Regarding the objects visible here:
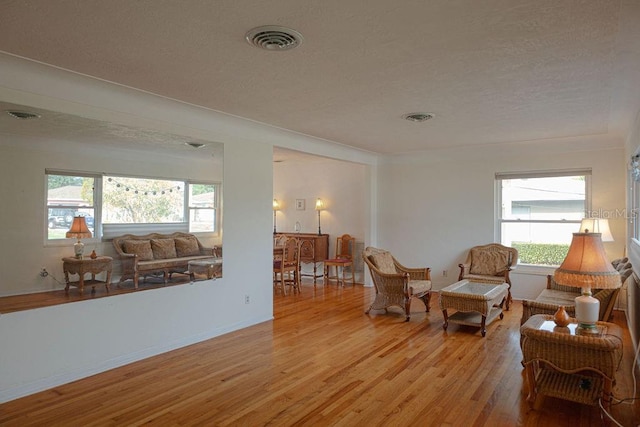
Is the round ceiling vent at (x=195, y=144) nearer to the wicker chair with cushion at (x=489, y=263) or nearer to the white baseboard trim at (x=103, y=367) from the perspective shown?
the white baseboard trim at (x=103, y=367)

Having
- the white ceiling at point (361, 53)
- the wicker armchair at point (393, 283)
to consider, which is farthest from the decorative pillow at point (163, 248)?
the wicker armchair at point (393, 283)

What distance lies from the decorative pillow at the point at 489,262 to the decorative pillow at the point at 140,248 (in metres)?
4.84

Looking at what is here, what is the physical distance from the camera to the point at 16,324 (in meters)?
3.10

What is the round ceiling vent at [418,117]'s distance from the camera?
4.56m

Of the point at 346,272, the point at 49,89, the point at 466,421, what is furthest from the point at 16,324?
the point at 346,272

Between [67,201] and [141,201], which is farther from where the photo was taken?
[141,201]

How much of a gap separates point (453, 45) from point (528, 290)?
512 cm

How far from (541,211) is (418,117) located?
3209 millimetres

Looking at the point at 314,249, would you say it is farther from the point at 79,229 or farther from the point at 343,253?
the point at 79,229

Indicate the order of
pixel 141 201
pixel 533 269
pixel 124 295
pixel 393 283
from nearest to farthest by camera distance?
1. pixel 124 295
2. pixel 141 201
3. pixel 393 283
4. pixel 533 269

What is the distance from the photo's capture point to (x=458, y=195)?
7230mm

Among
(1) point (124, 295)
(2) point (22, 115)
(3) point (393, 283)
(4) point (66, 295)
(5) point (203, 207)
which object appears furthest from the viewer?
(3) point (393, 283)

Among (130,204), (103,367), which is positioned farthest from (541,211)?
(103,367)

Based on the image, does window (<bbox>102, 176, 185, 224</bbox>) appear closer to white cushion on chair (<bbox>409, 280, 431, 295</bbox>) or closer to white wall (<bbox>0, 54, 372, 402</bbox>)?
white wall (<bbox>0, 54, 372, 402</bbox>)
